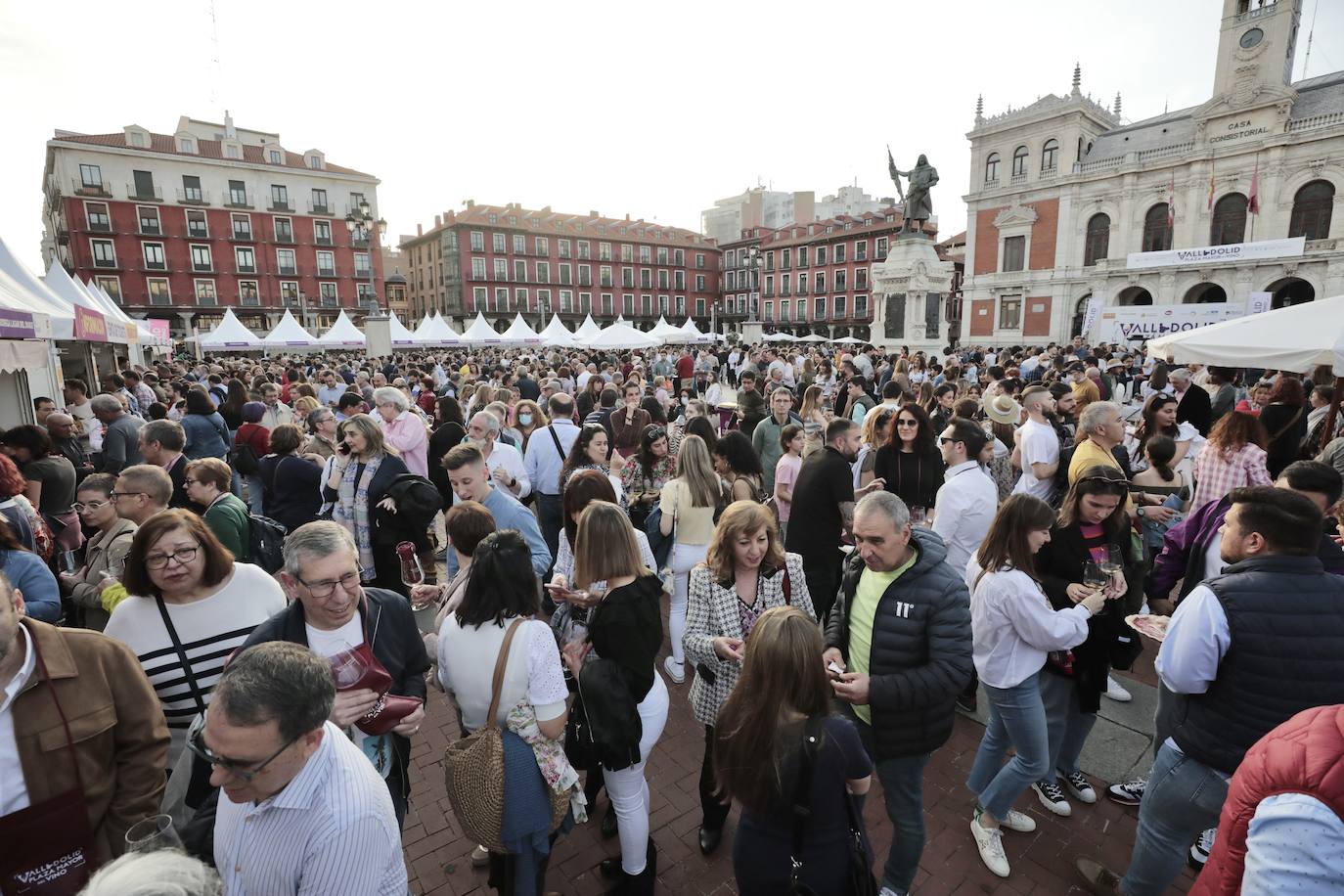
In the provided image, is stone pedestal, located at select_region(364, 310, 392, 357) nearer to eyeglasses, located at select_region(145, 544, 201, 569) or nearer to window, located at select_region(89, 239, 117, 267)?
eyeglasses, located at select_region(145, 544, 201, 569)

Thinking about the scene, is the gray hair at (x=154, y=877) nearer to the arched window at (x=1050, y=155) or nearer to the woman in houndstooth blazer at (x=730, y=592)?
the woman in houndstooth blazer at (x=730, y=592)

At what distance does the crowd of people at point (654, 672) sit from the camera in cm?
145

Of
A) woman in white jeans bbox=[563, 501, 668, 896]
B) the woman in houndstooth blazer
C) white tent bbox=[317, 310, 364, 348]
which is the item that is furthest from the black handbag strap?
white tent bbox=[317, 310, 364, 348]

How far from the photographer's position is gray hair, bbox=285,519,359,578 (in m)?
2.02

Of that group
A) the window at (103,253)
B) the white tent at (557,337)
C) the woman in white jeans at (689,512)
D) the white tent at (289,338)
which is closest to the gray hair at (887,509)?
the woman in white jeans at (689,512)

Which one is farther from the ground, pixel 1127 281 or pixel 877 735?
pixel 1127 281

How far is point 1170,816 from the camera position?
7.27 ft

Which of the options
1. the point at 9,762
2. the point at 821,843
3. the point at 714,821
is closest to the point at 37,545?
the point at 9,762

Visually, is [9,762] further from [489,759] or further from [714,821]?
[714,821]

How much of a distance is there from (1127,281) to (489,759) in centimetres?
3958

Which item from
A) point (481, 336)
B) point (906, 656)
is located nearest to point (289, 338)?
point (481, 336)

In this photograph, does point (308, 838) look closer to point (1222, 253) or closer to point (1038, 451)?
point (1038, 451)

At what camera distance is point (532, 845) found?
86.3 inches

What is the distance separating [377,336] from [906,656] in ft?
68.4
